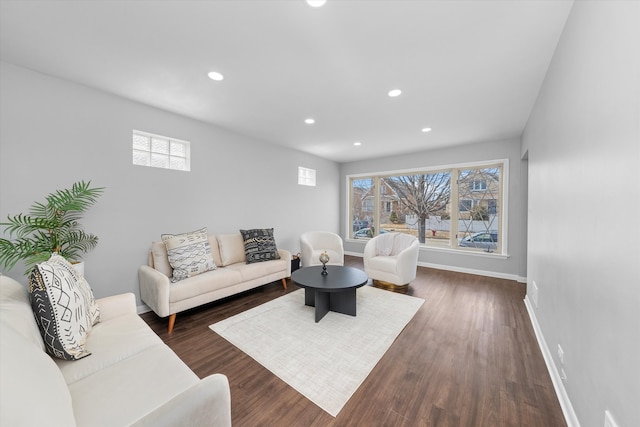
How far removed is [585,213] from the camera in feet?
4.10

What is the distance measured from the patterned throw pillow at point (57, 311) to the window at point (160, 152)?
1.97m

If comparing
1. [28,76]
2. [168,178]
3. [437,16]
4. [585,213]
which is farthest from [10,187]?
[585,213]

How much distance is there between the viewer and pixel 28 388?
0.70 metres

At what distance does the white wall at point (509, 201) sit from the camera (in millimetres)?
3998

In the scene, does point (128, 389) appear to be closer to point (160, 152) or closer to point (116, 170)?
point (116, 170)

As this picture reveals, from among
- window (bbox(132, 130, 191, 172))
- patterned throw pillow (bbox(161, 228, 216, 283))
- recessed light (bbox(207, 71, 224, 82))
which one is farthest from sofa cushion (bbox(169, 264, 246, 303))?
recessed light (bbox(207, 71, 224, 82))

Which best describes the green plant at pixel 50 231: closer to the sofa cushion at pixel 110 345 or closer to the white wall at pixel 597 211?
the sofa cushion at pixel 110 345

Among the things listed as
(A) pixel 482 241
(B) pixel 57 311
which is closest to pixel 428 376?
(B) pixel 57 311

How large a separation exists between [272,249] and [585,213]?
11.0ft

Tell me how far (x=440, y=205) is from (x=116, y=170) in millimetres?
5441

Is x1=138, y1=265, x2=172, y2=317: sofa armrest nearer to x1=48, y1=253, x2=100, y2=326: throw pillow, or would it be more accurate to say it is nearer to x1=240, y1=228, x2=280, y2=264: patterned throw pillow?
x1=48, y1=253, x2=100, y2=326: throw pillow

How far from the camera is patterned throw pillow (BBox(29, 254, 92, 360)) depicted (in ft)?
3.99

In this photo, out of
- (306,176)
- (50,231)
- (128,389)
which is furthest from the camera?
(306,176)

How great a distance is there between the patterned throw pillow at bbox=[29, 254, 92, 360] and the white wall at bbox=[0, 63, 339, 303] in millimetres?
1468
